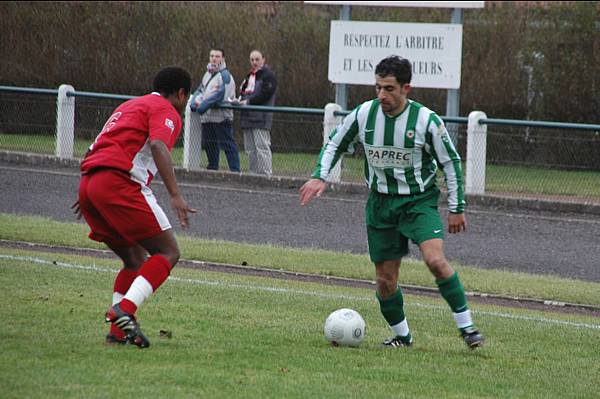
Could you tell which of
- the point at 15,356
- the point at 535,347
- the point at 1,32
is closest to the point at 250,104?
the point at 1,32

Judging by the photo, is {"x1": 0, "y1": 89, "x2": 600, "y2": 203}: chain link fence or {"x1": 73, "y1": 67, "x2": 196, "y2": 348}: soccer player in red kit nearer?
{"x1": 73, "y1": 67, "x2": 196, "y2": 348}: soccer player in red kit

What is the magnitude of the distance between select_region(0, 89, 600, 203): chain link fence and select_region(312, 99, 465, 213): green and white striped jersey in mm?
10391

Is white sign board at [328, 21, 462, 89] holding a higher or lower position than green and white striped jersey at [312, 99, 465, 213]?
higher

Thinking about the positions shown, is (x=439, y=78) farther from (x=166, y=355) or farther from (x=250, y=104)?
(x=166, y=355)

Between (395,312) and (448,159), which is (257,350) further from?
(448,159)

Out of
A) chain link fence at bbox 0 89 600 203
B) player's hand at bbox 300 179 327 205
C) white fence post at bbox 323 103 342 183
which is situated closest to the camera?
player's hand at bbox 300 179 327 205

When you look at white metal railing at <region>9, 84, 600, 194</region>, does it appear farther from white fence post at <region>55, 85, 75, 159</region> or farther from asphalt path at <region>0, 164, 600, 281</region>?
asphalt path at <region>0, 164, 600, 281</region>

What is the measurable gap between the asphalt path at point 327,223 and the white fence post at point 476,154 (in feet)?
1.94

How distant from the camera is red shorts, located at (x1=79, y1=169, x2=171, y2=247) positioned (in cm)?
698

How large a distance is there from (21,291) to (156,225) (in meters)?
2.15

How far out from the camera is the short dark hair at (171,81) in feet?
23.8

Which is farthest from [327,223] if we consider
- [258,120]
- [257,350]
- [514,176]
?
[257,350]

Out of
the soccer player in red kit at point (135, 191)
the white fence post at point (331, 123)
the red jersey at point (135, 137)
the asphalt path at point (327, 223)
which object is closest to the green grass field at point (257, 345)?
the soccer player in red kit at point (135, 191)

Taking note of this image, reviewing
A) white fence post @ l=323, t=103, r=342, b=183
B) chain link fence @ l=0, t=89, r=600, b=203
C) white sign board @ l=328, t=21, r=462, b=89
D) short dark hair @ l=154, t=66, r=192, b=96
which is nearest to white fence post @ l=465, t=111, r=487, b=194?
chain link fence @ l=0, t=89, r=600, b=203
